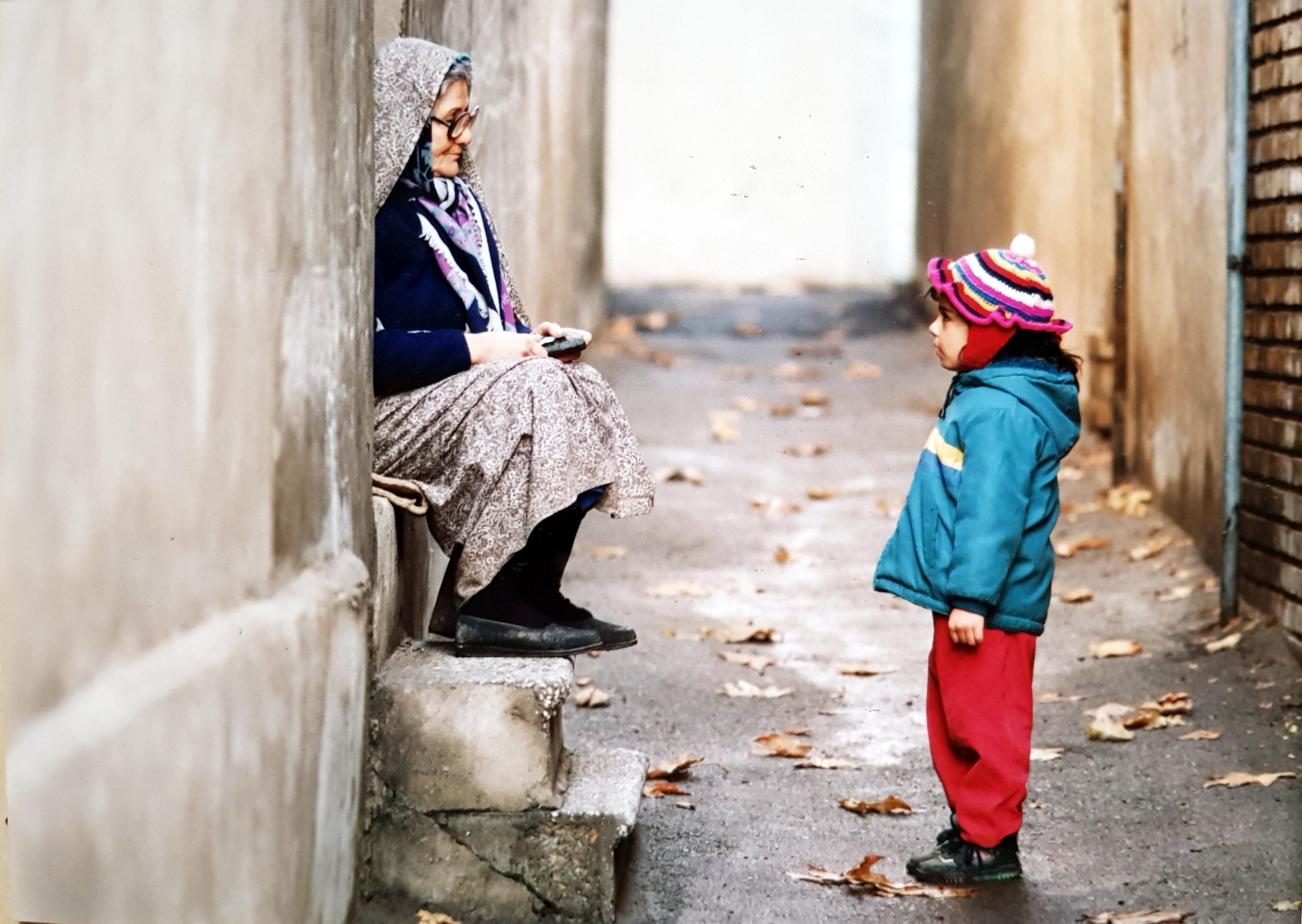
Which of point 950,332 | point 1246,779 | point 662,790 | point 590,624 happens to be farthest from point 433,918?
point 1246,779

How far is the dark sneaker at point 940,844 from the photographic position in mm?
3434

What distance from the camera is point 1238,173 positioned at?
509 cm

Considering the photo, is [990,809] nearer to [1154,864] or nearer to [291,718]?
[1154,864]

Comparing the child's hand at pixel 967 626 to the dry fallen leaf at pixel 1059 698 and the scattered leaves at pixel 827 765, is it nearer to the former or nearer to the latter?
the scattered leaves at pixel 827 765

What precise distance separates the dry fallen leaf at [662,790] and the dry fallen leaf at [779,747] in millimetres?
377

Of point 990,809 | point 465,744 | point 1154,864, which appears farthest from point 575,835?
point 1154,864

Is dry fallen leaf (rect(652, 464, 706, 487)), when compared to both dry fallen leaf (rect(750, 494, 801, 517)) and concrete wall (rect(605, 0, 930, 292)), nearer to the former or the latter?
dry fallen leaf (rect(750, 494, 801, 517))

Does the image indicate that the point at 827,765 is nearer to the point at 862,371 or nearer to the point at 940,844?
the point at 940,844

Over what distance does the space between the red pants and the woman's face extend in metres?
1.47

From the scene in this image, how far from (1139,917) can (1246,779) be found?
956mm

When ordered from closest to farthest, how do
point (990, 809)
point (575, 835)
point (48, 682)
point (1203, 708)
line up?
point (48, 682)
point (575, 835)
point (990, 809)
point (1203, 708)

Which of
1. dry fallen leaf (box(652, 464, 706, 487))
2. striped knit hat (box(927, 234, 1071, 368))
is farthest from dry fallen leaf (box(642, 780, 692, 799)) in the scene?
dry fallen leaf (box(652, 464, 706, 487))

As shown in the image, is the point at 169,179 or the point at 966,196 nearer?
the point at 169,179

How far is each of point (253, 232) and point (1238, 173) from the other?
3.73 meters
